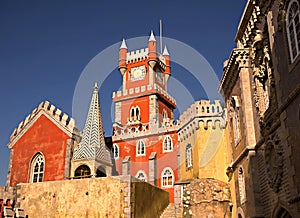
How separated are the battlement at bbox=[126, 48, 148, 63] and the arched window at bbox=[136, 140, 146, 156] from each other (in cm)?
1271

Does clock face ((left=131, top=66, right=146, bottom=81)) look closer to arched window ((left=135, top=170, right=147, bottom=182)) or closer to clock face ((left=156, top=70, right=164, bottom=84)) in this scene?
clock face ((left=156, top=70, right=164, bottom=84))

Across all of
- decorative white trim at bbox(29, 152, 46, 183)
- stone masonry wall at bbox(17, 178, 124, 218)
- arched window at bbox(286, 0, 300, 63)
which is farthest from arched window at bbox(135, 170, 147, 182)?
arched window at bbox(286, 0, 300, 63)

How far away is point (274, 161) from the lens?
12688 mm

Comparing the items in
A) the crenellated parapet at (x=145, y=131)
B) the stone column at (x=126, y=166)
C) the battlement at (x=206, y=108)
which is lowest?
the stone column at (x=126, y=166)

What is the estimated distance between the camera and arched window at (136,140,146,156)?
111 feet

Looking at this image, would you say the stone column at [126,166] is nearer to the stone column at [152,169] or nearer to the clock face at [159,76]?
the stone column at [152,169]

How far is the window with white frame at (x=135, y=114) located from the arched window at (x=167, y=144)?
694cm

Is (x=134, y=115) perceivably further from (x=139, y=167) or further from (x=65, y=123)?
(x=65, y=123)

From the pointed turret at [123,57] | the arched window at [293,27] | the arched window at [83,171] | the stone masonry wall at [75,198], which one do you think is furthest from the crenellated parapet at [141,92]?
the arched window at [293,27]

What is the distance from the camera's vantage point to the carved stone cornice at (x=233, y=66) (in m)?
16.4

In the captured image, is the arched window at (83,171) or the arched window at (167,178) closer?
the arched window at (83,171)

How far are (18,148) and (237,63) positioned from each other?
63.4 ft

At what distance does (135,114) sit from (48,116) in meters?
13.0

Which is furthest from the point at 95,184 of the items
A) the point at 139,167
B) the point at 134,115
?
the point at 134,115
